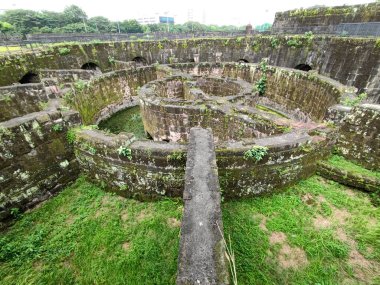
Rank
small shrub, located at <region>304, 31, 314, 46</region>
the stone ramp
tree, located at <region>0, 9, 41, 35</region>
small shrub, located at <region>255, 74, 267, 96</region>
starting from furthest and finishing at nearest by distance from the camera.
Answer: tree, located at <region>0, 9, 41, 35</region>
small shrub, located at <region>304, 31, 314, 46</region>
small shrub, located at <region>255, 74, 267, 96</region>
the stone ramp

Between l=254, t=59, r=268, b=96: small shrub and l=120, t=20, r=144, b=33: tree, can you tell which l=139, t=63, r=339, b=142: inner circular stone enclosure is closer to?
l=254, t=59, r=268, b=96: small shrub

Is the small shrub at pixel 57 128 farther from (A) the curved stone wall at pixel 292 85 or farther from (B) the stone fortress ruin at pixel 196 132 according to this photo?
→ (A) the curved stone wall at pixel 292 85

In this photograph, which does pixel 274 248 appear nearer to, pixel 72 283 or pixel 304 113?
pixel 72 283

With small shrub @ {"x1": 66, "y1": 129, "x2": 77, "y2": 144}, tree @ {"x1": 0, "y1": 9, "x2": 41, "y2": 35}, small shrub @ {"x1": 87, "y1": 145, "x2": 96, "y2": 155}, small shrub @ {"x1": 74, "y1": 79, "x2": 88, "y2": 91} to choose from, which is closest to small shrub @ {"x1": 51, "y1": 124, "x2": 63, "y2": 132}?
small shrub @ {"x1": 66, "y1": 129, "x2": 77, "y2": 144}

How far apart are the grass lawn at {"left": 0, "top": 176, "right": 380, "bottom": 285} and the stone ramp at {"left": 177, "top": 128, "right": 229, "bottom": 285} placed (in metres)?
1.64

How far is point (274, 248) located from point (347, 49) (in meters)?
12.9

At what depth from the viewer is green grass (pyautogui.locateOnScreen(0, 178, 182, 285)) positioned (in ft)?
11.8

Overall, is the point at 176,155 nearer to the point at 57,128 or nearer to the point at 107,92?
the point at 57,128

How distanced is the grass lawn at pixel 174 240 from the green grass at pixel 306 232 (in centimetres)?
2

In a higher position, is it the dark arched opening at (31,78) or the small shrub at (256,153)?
the small shrub at (256,153)

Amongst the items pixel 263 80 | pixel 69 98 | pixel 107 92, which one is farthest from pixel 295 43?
pixel 69 98

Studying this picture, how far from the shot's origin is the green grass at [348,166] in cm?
516

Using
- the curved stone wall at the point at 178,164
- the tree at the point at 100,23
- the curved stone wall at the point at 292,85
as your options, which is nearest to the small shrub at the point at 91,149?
the curved stone wall at the point at 178,164

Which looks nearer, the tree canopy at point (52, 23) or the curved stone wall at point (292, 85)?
the curved stone wall at point (292, 85)
